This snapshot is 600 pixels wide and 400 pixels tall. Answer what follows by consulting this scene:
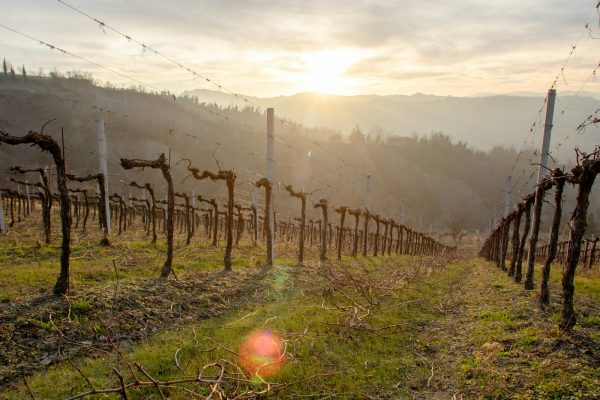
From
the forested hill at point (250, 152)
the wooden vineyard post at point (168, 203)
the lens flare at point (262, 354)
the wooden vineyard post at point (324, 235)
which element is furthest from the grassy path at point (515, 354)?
the forested hill at point (250, 152)

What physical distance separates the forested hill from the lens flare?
76.6 m

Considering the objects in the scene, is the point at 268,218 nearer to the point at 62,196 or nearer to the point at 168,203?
the point at 168,203

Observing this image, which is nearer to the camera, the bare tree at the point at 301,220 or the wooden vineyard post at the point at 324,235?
the bare tree at the point at 301,220

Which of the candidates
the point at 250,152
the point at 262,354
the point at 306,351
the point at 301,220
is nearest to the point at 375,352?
the point at 306,351

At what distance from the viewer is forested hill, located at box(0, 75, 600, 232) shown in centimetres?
9188

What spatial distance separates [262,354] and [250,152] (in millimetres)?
89432

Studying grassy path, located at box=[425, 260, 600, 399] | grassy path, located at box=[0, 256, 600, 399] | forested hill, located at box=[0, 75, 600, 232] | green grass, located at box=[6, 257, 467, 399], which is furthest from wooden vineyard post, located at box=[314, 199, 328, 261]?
forested hill, located at box=[0, 75, 600, 232]

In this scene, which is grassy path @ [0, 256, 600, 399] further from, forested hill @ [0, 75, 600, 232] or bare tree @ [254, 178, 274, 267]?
forested hill @ [0, 75, 600, 232]

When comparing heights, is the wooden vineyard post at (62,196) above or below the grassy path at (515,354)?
above

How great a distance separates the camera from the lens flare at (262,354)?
6195 mm

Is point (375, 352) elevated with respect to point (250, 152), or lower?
lower

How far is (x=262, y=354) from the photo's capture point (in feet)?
22.4

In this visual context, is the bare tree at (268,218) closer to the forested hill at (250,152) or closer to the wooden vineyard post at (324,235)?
the wooden vineyard post at (324,235)

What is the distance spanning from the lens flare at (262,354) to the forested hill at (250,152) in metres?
76.6
